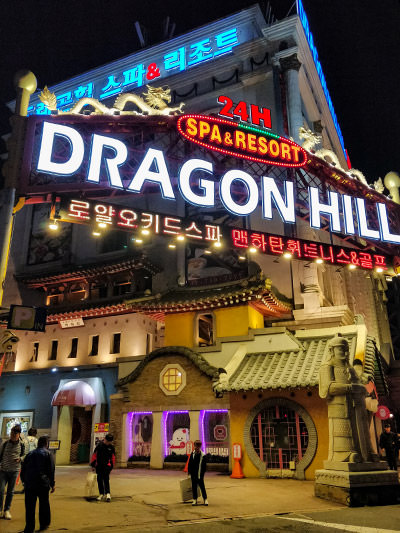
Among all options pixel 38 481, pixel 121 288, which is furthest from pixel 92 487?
pixel 121 288

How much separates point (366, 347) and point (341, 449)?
26.4ft

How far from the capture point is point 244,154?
18.5m

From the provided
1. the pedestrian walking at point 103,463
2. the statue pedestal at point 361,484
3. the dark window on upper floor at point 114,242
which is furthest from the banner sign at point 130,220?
the dark window on upper floor at point 114,242

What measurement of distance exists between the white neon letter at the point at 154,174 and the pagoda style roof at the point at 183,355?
8498 mm

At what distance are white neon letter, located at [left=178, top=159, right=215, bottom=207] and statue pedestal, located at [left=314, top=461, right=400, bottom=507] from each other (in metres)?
9.64

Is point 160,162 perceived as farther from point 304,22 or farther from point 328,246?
point 304,22

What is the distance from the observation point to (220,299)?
23.9 metres

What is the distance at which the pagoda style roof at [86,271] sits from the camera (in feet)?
105

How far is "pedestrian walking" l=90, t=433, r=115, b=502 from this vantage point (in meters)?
11.6

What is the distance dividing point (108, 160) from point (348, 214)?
34.9 feet

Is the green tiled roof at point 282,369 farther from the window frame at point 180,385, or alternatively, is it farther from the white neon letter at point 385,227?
the white neon letter at point 385,227

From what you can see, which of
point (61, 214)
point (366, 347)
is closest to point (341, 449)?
point (366, 347)

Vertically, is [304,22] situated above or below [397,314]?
above

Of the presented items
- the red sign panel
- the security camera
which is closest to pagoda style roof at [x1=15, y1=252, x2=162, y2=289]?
the red sign panel
